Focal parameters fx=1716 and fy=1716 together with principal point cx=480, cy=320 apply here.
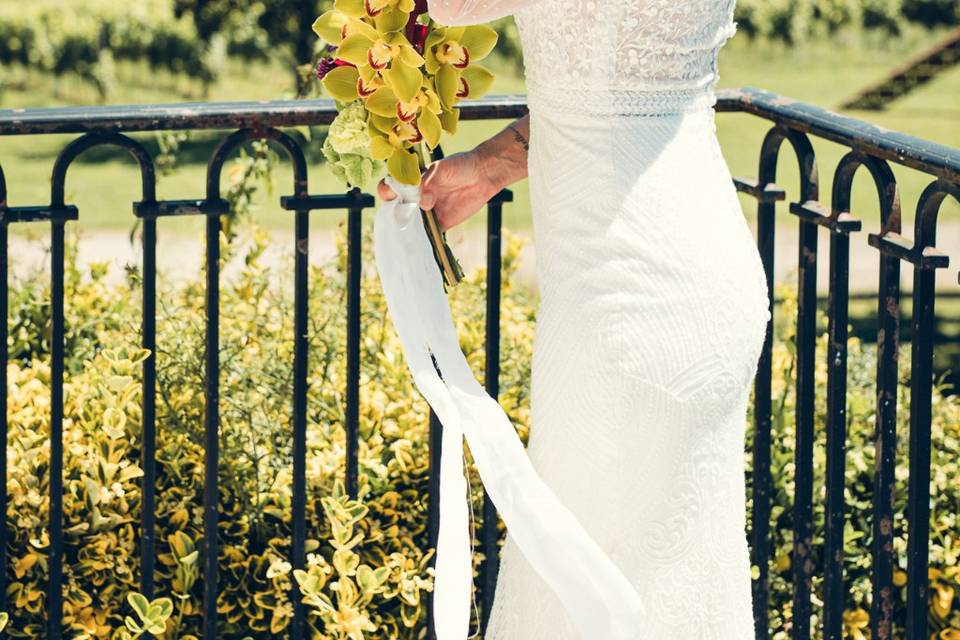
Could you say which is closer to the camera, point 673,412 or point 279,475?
point 673,412

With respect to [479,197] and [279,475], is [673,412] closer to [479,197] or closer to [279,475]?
[479,197]

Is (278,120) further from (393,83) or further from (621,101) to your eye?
(621,101)

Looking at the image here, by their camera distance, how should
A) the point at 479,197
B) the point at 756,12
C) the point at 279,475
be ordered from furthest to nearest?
the point at 756,12 < the point at 279,475 < the point at 479,197

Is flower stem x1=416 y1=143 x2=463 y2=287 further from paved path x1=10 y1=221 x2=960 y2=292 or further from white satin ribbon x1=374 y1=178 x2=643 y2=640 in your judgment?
paved path x1=10 y1=221 x2=960 y2=292

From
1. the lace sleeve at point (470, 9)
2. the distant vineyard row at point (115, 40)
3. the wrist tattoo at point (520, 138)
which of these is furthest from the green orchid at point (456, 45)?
the distant vineyard row at point (115, 40)

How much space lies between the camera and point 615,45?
254cm

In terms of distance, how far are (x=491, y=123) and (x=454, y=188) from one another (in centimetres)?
1249

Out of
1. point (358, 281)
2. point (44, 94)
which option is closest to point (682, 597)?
point (358, 281)

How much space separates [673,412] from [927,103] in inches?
685

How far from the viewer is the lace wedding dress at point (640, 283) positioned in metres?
2.56

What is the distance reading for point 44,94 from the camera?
17.9 meters

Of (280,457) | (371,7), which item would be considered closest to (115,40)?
(280,457)

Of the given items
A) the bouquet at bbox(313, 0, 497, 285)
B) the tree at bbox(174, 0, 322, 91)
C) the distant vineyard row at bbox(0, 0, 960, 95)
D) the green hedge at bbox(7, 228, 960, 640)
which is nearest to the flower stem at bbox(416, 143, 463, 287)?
the bouquet at bbox(313, 0, 497, 285)

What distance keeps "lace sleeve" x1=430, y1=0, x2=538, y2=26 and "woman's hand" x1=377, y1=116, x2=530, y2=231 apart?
0.35 metres
